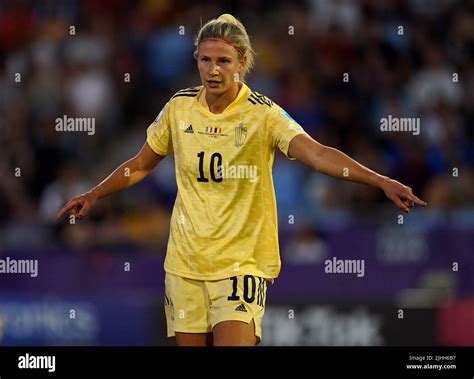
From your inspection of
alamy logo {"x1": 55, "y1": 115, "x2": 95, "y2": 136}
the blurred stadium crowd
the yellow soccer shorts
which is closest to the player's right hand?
the yellow soccer shorts

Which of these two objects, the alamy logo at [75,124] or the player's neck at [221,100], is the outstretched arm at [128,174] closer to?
the player's neck at [221,100]

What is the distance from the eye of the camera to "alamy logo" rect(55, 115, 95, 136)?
12.8 m

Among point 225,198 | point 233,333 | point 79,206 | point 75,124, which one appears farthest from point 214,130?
point 75,124

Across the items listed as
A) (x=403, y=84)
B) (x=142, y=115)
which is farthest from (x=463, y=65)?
(x=142, y=115)

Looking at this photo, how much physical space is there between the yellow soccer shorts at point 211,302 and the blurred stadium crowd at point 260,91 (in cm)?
456

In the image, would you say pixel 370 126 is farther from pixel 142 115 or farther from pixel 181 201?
pixel 181 201
